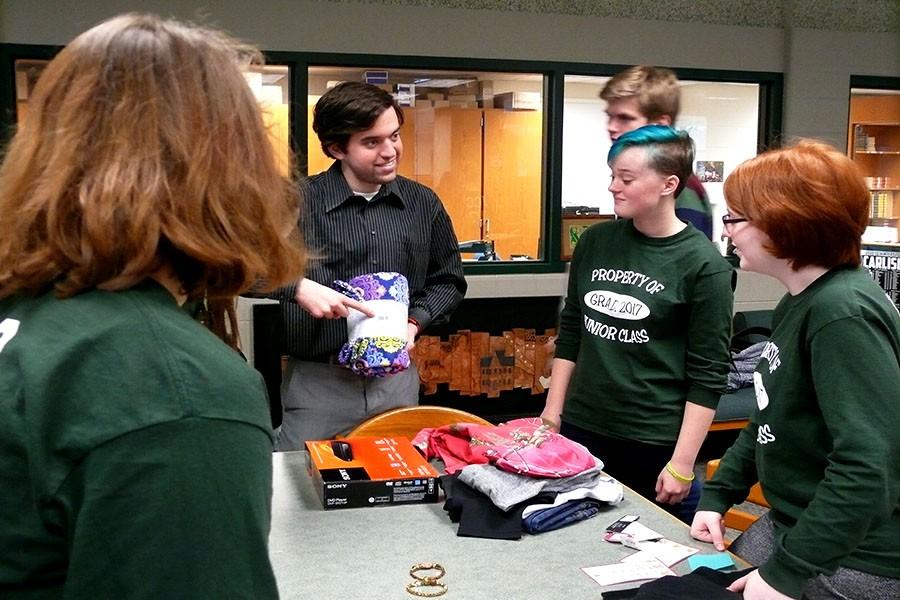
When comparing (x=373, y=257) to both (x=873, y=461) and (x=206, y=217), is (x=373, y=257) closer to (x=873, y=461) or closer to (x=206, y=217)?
(x=873, y=461)

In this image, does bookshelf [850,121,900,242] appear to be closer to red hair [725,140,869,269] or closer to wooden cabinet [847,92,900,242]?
wooden cabinet [847,92,900,242]

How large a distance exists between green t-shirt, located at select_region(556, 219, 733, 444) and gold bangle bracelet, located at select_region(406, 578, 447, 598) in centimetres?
86

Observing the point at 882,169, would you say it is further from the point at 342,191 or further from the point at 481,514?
the point at 481,514

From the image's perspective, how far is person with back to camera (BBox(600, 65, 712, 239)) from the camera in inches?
96.3

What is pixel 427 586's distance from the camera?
1.42m

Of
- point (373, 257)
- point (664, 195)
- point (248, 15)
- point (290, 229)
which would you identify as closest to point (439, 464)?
point (373, 257)

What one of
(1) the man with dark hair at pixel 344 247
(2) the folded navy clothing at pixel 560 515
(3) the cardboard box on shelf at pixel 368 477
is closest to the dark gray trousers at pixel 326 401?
(1) the man with dark hair at pixel 344 247

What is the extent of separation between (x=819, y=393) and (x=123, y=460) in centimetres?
108

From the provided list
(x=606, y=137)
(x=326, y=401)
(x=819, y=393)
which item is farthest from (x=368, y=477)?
(x=606, y=137)

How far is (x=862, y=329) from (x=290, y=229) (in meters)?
0.91

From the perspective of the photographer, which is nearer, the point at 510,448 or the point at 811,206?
the point at 811,206

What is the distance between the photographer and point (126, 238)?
0.76 m

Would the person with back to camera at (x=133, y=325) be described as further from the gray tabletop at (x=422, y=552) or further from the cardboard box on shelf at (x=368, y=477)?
the cardboard box on shelf at (x=368, y=477)

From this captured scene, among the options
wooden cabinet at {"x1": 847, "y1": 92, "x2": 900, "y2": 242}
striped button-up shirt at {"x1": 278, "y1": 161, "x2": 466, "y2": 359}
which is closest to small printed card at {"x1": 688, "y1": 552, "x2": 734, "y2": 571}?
striped button-up shirt at {"x1": 278, "y1": 161, "x2": 466, "y2": 359}
